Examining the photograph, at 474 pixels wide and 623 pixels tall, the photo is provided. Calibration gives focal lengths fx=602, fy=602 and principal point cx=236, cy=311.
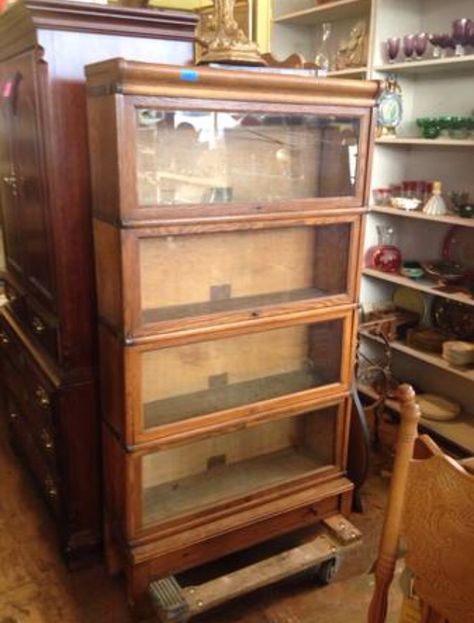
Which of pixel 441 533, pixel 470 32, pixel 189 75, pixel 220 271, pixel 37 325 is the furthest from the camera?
pixel 470 32

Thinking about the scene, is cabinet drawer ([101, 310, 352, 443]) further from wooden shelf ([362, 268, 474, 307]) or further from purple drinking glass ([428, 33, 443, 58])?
purple drinking glass ([428, 33, 443, 58])

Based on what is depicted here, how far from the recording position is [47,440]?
1961 millimetres

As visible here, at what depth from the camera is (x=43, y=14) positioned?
150 centimetres

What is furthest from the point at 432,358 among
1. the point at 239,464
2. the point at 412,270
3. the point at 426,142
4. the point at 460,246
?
the point at 239,464

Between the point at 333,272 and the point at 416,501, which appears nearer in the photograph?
the point at 416,501

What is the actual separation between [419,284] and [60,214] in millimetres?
1697

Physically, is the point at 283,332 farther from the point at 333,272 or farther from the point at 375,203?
the point at 375,203

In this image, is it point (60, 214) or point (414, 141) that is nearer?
Answer: point (60, 214)

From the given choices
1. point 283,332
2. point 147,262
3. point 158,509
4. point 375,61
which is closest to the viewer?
point 147,262

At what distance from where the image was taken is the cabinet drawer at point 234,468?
5.79ft

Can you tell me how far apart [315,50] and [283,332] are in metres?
2.03

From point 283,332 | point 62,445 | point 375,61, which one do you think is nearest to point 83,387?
point 62,445

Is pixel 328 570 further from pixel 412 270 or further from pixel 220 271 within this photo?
pixel 412 270

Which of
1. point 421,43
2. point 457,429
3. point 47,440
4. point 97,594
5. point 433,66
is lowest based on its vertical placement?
point 97,594
